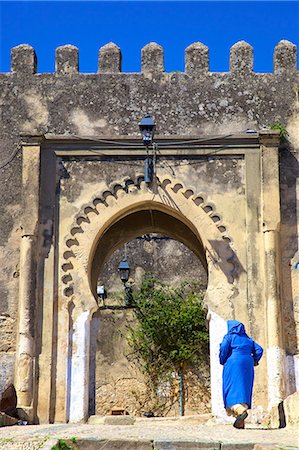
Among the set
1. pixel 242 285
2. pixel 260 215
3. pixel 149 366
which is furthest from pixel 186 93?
pixel 149 366

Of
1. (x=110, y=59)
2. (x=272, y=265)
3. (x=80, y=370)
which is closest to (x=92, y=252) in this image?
(x=80, y=370)

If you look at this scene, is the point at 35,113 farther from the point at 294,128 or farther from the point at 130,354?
the point at 130,354

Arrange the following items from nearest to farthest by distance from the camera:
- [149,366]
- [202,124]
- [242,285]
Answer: [242,285]
[202,124]
[149,366]

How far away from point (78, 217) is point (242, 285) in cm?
260

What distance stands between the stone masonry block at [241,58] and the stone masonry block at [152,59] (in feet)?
3.66

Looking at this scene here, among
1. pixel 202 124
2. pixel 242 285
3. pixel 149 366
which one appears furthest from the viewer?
pixel 149 366

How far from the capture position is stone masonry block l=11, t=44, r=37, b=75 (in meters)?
13.0

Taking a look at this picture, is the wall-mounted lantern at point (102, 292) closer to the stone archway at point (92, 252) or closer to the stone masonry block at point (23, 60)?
the stone archway at point (92, 252)

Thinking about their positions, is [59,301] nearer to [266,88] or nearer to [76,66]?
[76,66]

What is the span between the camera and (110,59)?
13.0m

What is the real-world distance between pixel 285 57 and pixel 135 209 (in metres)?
3.40

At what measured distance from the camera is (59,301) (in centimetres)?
1188

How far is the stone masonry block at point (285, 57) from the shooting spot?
42.5 ft

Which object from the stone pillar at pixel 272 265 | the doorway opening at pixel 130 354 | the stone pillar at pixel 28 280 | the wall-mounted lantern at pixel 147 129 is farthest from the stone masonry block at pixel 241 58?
the doorway opening at pixel 130 354
